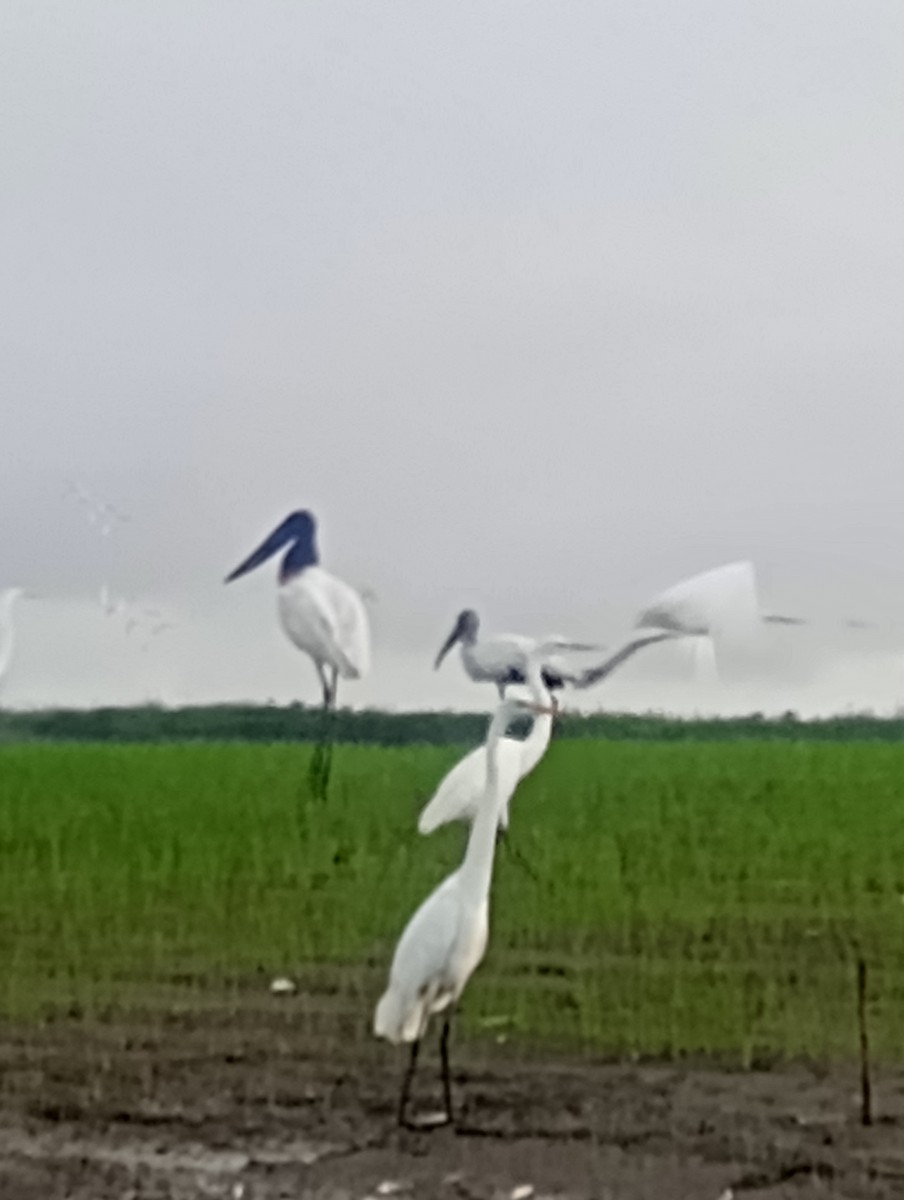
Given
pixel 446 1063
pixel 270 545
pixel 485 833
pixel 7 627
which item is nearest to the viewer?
pixel 485 833

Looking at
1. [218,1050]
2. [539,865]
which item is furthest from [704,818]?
[218,1050]

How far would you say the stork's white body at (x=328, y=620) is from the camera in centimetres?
245

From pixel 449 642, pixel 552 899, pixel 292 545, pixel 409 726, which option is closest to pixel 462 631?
pixel 449 642

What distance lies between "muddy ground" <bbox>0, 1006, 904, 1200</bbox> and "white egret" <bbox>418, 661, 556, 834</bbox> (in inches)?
12.0

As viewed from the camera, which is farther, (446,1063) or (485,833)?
(446,1063)

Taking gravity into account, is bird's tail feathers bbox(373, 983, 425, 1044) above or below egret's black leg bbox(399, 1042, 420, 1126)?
above

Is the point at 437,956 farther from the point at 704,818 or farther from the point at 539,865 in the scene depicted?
the point at 704,818

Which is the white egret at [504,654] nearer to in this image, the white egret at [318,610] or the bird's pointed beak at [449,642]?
→ the bird's pointed beak at [449,642]

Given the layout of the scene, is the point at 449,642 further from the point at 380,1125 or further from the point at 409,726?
the point at 380,1125

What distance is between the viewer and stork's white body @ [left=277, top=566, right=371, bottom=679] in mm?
2453

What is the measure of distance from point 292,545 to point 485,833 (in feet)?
1.52

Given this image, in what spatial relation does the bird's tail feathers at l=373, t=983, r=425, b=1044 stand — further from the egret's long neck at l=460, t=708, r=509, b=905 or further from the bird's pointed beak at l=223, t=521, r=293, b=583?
the bird's pointed beak at l=223, t=521, r=293, b=583

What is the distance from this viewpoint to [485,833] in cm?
229

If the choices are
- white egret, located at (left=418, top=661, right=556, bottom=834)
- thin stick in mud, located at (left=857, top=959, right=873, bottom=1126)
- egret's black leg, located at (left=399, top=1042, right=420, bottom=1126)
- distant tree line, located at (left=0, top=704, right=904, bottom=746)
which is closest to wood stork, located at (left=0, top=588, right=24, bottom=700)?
distant tree line, located at (left=0, top=704, right=904, bottom=746)
